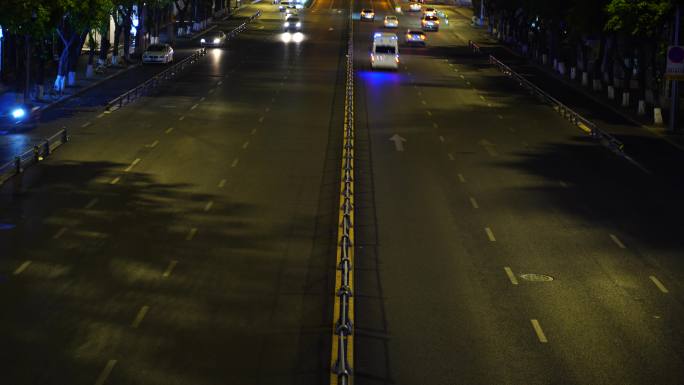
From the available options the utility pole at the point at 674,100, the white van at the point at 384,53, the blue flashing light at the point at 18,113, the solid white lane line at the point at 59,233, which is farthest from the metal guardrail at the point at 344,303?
the white van at the point at 384,53

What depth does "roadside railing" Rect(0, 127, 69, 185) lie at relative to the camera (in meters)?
37.3

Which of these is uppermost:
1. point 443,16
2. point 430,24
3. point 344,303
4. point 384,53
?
point 443,16

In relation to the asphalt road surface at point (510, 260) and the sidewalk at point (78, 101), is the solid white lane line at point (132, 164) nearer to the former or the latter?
the sidewalk at point (78, 101)

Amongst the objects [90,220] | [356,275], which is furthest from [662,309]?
[90,220]

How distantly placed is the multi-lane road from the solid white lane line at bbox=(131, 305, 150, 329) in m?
0.06

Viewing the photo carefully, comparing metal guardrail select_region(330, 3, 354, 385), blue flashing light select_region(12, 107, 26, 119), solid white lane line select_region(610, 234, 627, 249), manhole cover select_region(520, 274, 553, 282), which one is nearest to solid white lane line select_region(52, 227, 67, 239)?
metal guardrail select_region(330, 3, 354, 385)

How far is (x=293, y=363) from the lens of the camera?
18.6m

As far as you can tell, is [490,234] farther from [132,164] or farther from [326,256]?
[132,164]

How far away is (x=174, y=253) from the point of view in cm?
2669

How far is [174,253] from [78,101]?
3530 centimetres

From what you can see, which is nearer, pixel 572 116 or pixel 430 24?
pixel 572 116

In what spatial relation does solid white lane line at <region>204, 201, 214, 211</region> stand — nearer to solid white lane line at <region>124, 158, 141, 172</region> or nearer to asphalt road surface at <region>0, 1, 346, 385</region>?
asphalt road surface at <region>0, 1, 346, 385</region>

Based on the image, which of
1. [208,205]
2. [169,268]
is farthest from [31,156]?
[169,268]

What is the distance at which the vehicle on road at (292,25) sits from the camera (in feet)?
383
